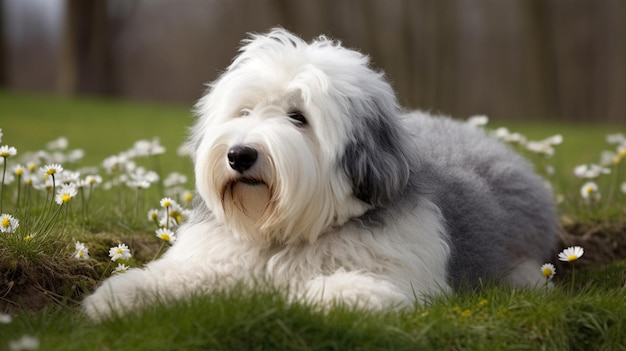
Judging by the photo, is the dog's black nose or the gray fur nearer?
the dog's black nose

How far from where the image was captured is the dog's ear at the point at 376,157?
4.10m

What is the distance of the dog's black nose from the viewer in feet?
12.5

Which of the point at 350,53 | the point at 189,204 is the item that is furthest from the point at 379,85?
the point at 189,204

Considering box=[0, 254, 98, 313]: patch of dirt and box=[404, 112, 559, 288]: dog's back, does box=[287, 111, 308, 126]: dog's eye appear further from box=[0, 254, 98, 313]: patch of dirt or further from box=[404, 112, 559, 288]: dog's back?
box=[0, 254, 98, 313]: patch of dirt

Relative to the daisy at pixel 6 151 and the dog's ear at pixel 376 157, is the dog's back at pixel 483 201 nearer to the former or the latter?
the dog's ear at pixel 376 157

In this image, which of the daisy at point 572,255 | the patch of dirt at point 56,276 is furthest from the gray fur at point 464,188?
the patch of dirt at point 56,276

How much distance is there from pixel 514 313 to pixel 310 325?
40.9 inches

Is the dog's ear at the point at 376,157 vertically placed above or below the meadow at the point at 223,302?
above

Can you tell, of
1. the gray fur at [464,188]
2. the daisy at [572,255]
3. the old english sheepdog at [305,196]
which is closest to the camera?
the old english sheepdog at [305,196]

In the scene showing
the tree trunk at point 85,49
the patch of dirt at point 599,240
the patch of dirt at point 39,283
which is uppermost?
the tree trunk at point 85,49

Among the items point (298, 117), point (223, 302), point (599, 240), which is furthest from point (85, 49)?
point (223, 302)

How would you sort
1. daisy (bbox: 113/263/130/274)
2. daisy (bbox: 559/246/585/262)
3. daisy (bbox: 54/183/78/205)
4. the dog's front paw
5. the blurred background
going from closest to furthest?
the dog's front paw
daisy (bbox: 559/246/585/262)
daisy (bbox: 113/263/130/274)
daisy (bbox: 54/183/78/205)
the blurred background

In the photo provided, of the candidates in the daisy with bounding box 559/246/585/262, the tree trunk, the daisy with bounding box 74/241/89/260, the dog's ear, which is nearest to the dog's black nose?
the dog's ear

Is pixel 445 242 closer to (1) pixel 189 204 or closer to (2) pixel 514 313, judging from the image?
(2) pixel 514 313
